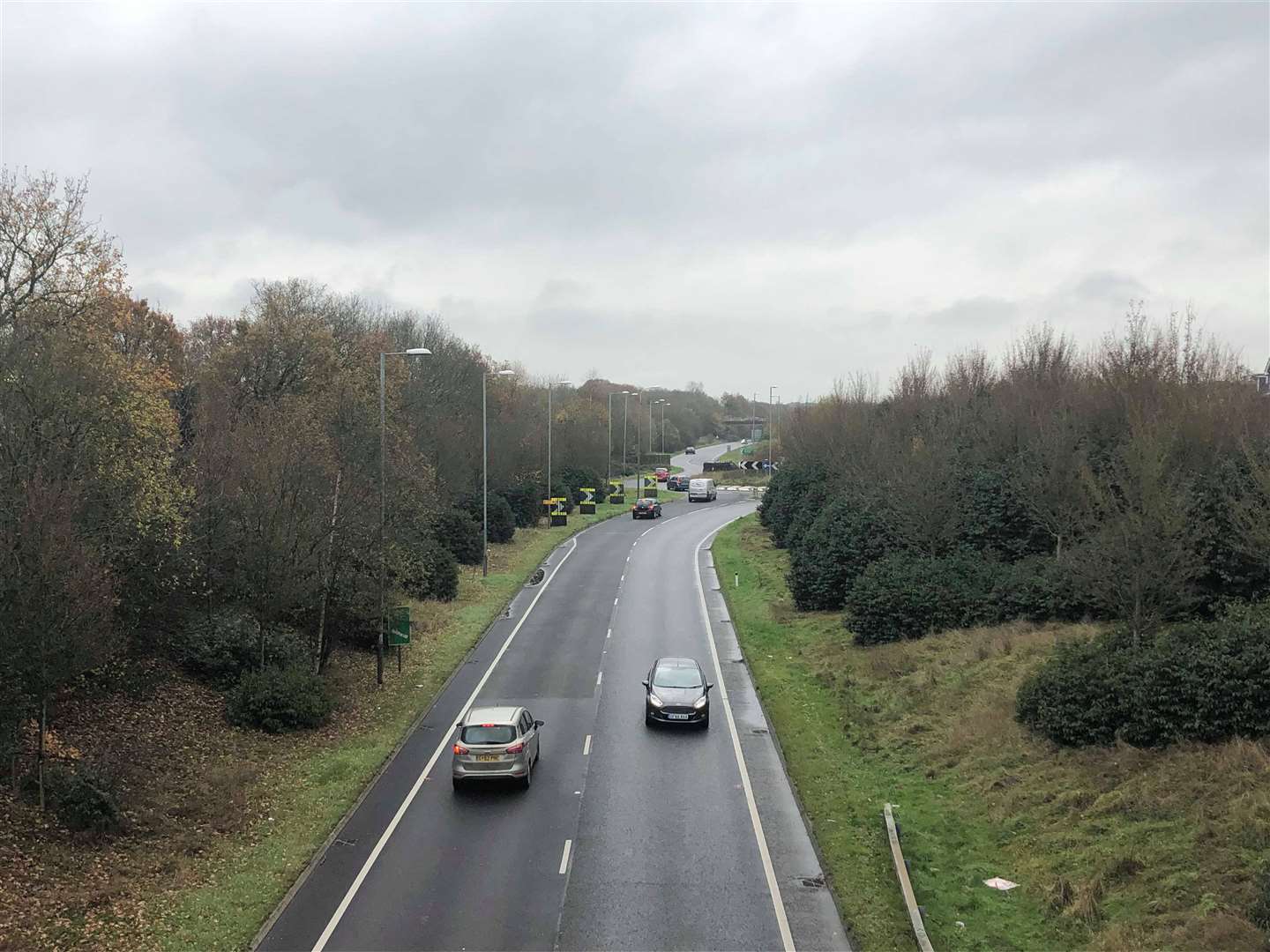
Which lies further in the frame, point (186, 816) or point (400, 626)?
point (400, 626)

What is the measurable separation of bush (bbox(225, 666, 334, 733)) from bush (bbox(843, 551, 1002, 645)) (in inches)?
647

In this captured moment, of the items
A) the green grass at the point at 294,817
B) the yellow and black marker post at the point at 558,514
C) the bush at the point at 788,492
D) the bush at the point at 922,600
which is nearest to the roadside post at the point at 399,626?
the green grass at the point at 294,817

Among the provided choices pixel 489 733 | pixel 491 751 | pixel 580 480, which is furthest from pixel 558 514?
pixel 491 751

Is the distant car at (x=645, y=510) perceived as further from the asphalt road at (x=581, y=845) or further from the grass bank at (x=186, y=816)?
the grass bank at (x=186, y=816)

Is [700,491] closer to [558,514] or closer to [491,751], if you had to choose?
[558,514]

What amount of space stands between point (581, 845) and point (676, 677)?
8.43 meters

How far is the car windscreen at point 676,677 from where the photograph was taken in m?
24.5

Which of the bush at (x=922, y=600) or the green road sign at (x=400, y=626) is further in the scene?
the bush at (x=922, y=600)

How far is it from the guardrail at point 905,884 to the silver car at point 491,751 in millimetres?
7011

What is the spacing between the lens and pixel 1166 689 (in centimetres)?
1769

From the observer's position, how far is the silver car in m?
19.3

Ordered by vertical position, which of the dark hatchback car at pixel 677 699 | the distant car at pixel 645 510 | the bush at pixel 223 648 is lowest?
the dark hatchback car at pixel 677 699

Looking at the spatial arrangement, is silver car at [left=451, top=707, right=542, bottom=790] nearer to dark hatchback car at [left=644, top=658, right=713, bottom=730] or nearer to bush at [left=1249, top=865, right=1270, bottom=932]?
dark hatchback car at [left=644, top=658, right=713, bottom=730]

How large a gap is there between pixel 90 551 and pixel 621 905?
443 inches
